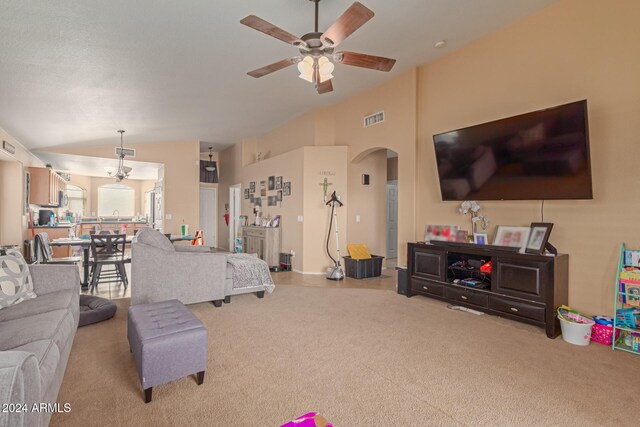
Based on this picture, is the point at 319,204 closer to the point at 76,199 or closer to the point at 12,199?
the point at 12,199

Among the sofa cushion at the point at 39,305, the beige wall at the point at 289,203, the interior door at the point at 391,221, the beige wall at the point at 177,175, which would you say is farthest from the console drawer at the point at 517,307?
the beige wall at the point at 177,175

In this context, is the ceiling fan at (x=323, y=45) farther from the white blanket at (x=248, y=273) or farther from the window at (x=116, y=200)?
the window at (x=116, y=200)

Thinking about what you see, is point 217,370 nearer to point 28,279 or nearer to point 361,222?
point 28,279

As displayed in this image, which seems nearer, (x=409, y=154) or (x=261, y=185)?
(x=409, y=154)

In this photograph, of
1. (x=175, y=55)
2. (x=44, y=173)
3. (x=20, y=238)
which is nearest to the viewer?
(x=175, y=55)

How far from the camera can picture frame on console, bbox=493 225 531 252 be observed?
3.64m

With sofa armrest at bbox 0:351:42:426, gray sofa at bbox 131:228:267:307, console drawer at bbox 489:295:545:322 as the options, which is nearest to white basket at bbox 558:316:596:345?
console drawer at bbox 489:295:545:322

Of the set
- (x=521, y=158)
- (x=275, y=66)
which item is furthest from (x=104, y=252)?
(x=521, y=158)

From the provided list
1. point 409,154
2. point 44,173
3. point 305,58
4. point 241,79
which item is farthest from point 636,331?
point 44,173

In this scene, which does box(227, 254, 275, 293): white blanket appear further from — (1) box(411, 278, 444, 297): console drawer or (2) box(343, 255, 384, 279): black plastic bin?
(1) box(411, 278, 444, 297): console drawer

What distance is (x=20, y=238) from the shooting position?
630cm

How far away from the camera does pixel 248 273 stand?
438 cm

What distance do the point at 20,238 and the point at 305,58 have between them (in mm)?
6938

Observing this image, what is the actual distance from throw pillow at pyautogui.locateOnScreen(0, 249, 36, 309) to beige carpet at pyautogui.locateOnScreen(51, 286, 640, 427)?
629mm
